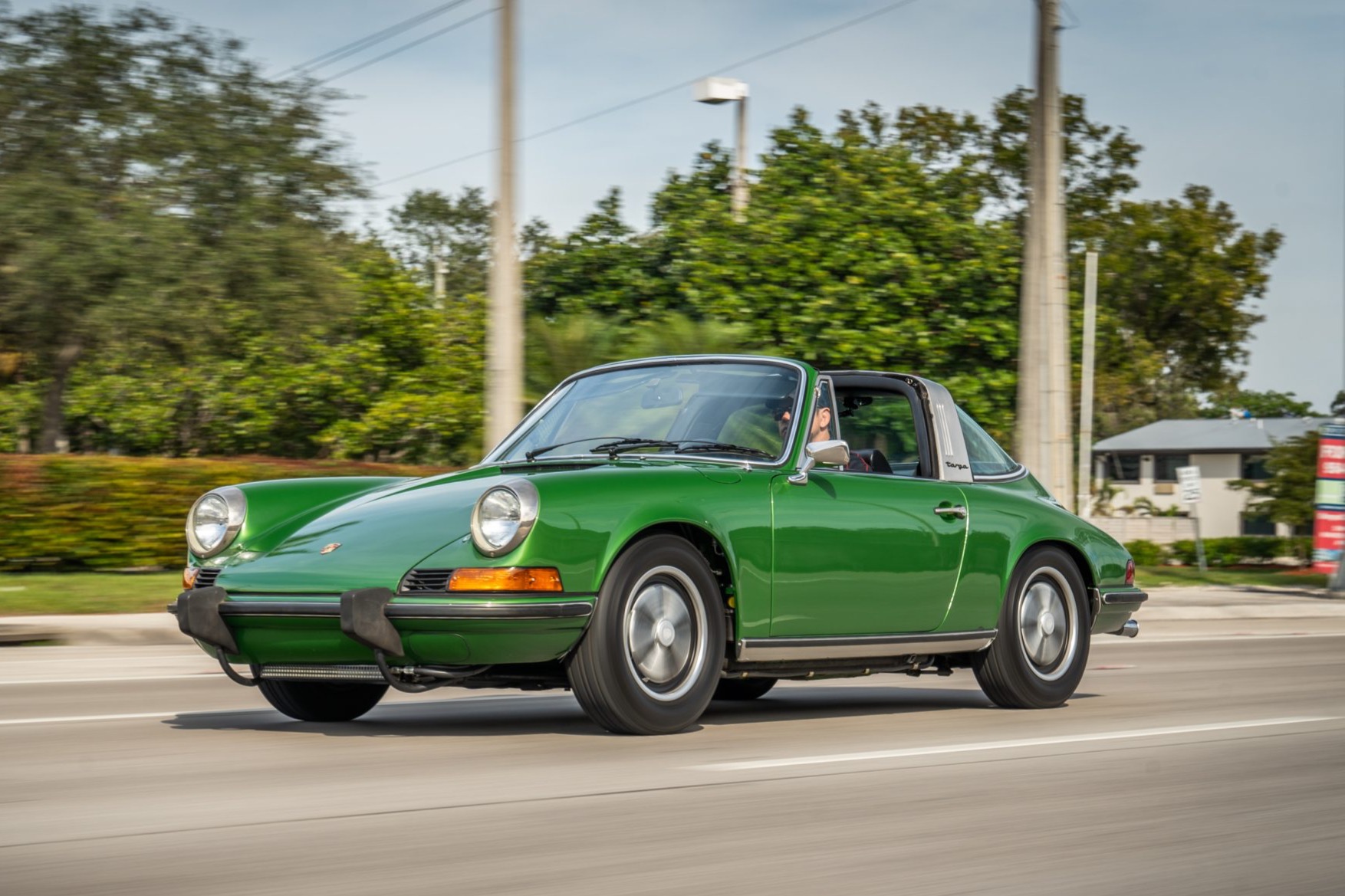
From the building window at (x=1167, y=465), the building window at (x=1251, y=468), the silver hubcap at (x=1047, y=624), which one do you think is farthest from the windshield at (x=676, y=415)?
the building window at (x=1167, y=465)

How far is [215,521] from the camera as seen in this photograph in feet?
24.3

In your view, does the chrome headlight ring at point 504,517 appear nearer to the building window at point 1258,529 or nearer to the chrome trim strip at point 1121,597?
the chrome trim strip at point 1121,597

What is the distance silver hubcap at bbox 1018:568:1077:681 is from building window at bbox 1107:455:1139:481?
233ft

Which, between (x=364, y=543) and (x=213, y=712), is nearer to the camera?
(x=364, y=543)

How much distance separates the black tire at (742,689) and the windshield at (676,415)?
1664 millimetres

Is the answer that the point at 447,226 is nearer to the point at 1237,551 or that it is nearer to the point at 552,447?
the point at 1237,551

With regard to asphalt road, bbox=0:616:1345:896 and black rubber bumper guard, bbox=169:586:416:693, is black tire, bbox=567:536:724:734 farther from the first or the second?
black rubber bumper guard, bbox=169:586:416:693

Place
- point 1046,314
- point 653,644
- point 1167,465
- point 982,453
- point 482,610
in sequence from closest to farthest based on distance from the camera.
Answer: point 482,610 < point 653,644 < point 982,453 < point 1046,314 < point 1167,465

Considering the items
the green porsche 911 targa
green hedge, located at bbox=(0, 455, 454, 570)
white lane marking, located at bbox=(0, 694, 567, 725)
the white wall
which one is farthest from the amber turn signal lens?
the white wall

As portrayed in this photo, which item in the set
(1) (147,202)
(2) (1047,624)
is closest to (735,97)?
(1) (147,202)

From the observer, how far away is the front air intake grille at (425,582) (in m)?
6.36

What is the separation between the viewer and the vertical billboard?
26.7 meters

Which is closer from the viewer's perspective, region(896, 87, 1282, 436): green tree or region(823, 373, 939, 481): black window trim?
region(823, 373, 939, 481): black window trim

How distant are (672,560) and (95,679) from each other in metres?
4.61
